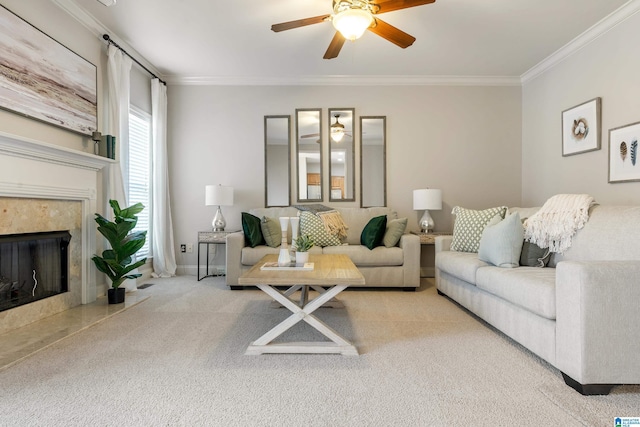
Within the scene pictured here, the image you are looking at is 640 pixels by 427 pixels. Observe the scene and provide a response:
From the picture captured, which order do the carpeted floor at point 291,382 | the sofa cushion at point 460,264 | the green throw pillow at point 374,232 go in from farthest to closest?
the green throw pillow at point 374,232 → the sofa cushion at point 460,264 → the carpeted floor at point 291,382

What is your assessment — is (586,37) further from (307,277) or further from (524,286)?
(307,277)

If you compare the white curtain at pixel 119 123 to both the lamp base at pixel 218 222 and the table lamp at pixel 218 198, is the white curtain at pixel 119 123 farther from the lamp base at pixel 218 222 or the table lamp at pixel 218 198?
the lamp base at pixel 218 222

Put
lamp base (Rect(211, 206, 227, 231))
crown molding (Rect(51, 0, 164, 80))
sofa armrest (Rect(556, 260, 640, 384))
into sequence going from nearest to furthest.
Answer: sofa armrest (Rect(556, 260, 640, 384))
crown molding (Rect(51, 0, 164, 80))
lamp base (Rect(211, 206, 227, 231))

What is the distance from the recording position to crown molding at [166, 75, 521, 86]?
4770 millimetres

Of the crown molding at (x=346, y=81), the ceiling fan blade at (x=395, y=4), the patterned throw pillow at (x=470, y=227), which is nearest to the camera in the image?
the ceiling fan blade at (x=395, y=4)

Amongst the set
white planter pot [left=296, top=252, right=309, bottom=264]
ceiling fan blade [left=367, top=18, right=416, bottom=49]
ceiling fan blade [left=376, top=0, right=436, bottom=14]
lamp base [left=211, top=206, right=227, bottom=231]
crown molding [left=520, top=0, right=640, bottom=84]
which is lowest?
white planter pot [left=296, top=252, right=309, bottom=264]

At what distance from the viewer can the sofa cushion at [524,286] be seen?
1925 millimetres

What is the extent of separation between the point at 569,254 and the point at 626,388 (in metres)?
1.10

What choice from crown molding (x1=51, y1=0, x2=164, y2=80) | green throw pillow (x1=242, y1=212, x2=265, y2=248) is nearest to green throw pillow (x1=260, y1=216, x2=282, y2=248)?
green throw pillow (x1=242, y1=212, x2=265, y2=248)

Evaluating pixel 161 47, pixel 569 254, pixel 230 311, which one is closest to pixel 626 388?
pixel 569 254

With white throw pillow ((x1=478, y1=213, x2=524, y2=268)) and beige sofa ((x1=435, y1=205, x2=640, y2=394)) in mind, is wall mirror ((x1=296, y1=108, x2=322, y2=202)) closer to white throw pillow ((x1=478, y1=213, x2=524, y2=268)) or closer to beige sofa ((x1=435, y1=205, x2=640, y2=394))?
white throw pillow ((x1=478, y1=213, x2=524, y2=268))

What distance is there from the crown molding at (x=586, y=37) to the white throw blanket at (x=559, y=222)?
1.84 metres

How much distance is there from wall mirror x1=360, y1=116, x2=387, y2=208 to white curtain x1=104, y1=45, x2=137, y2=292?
114 inches

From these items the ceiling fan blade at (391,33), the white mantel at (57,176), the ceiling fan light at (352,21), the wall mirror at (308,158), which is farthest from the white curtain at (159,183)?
the ceiling fan blade at (391,33)
